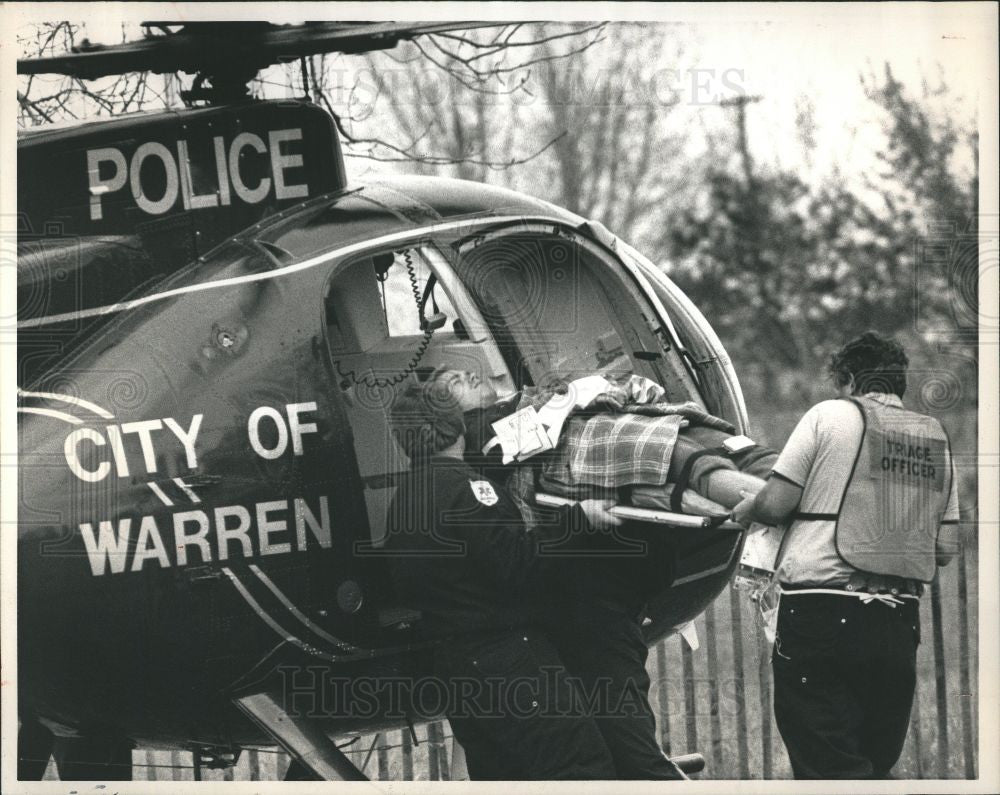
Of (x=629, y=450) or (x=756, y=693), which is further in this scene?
(x=756, y=693)

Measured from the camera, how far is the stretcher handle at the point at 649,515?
428 centimetres

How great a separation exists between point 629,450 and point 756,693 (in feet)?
3.79

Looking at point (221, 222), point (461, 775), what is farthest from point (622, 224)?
point (461, 775)

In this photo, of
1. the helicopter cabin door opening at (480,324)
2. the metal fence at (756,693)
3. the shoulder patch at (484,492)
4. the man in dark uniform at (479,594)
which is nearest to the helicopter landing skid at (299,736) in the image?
the metal fence at (756,693)

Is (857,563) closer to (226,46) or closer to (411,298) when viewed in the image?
(411,298)

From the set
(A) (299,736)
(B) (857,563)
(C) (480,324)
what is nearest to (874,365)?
(B) (857,563)

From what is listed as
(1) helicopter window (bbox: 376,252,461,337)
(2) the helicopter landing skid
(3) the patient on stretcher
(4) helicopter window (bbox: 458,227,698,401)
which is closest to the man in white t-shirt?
(3) the patient on stretcher

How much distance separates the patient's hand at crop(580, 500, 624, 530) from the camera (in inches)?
180

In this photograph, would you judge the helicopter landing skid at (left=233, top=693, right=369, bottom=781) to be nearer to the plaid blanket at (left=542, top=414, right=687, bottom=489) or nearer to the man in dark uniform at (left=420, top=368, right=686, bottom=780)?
the man in dark uniform at (left=420, top=368, right=686, bottom=780)

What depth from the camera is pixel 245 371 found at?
455cm

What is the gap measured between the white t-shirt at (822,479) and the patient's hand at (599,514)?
0.60 m

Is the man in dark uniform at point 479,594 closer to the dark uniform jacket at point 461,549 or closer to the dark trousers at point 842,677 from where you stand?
the dark uniform jacket at point 461,549

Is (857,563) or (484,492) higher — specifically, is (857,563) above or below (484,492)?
below

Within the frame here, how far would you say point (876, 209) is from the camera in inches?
191
